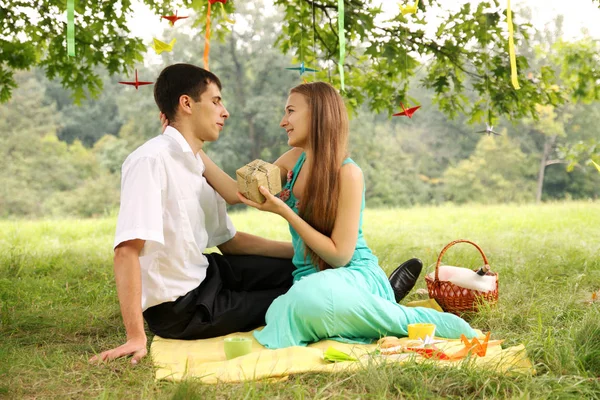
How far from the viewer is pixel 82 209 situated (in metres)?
24.9

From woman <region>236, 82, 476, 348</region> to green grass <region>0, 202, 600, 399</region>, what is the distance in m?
0.46

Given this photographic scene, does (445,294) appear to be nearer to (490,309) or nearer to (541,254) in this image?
(490,309)

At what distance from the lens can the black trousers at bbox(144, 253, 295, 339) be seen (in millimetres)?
3168

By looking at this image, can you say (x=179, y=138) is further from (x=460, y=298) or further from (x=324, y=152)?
(x=460, y=298)

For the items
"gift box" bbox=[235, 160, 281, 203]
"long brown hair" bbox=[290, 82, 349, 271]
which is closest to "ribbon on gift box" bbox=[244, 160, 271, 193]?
"gift box" bbox=[235, 160, 281, 203]

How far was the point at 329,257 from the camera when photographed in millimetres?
3188

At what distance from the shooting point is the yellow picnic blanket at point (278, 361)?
99.7 inches

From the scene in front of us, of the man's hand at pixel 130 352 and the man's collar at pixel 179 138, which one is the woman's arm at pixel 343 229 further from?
the man's hand at pixel 130 352

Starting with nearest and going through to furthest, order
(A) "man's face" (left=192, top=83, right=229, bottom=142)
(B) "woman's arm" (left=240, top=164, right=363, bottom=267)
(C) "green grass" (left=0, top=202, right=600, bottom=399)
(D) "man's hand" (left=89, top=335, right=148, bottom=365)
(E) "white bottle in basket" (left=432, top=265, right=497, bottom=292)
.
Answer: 1. (C) "green grass" (left=0, top=202, right=600, bottom=399)
2. (D) "man's hand" (left=89, top=335, right=148, bottom=365)
3. (B) "woman's arm" (left=240, top=164, right=363, bottom=267)
4. (A) "man's face" (left=192, top=83, right=229, bottom=142)
5. (E) "white bottle in basket" (left=432, top=265, right=497, bottom=292)

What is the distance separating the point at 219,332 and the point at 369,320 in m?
0.78

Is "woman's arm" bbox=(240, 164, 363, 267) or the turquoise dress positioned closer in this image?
the turquoise dress

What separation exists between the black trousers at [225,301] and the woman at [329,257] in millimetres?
223

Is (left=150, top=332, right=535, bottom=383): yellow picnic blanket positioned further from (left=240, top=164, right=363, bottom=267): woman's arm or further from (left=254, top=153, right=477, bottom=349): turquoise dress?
(left=240, top=164, right=363, bottom=267): woman's arm

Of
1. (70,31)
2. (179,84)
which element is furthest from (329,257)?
→ (70,31)
